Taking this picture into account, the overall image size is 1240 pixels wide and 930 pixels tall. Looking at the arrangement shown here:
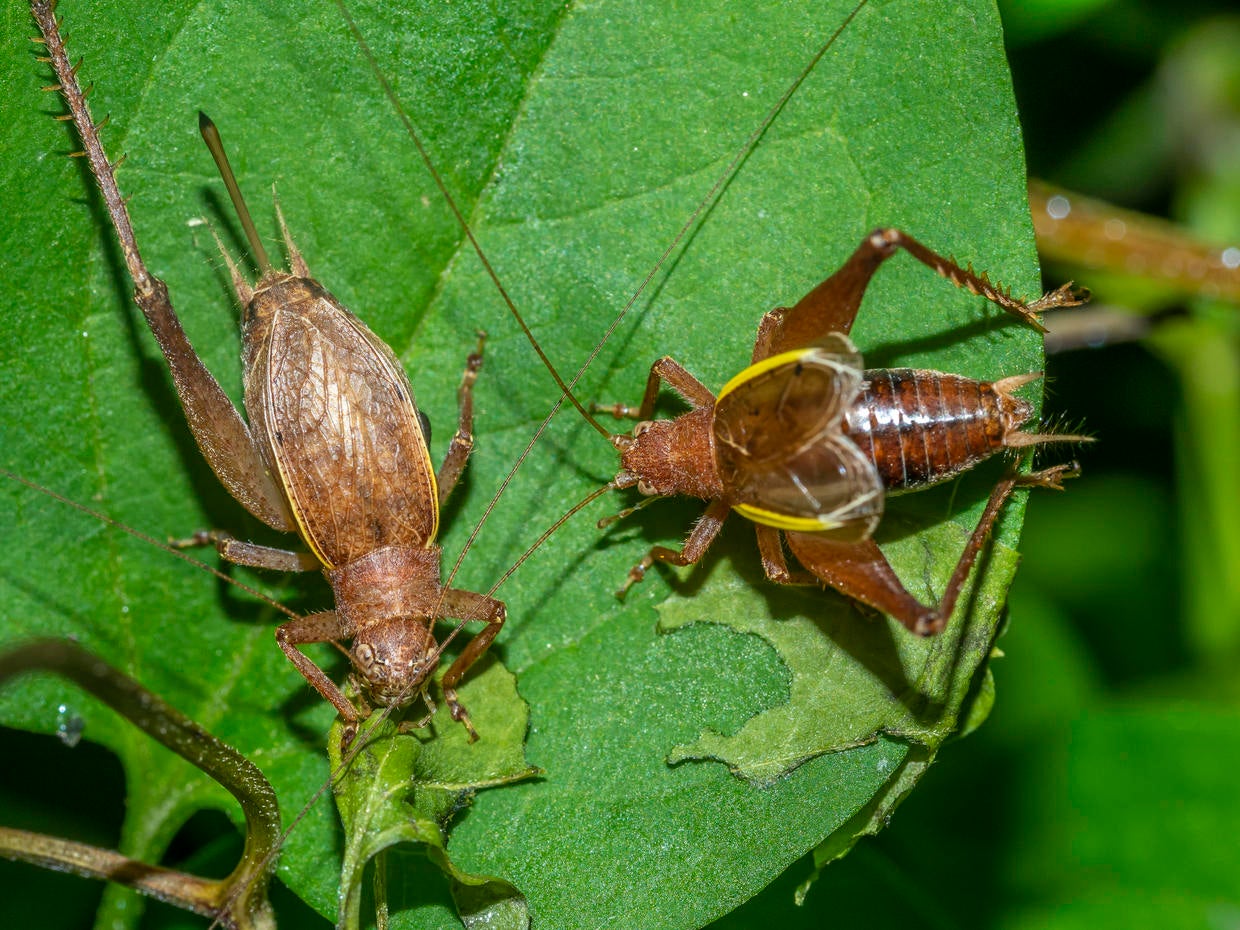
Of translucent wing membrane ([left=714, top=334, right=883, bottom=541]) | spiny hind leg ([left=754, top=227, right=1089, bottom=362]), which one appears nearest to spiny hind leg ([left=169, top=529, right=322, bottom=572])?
translucent wing membrane ([left=714, top=334, right=883, bottom=541])

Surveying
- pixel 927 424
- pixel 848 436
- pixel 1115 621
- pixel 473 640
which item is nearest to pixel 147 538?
pixel 473 640

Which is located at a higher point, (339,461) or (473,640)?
(339,461)

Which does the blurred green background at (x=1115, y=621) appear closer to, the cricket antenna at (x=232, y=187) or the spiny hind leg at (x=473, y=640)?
the spiny hind leg at (x=473, y=640)

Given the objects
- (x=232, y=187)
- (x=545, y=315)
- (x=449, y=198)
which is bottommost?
(x=545, y=315)

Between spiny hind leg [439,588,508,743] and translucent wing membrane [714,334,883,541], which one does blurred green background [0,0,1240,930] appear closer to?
spiny hind leg [439,588,508,743]

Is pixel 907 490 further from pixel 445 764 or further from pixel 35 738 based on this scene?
pixel 35 738

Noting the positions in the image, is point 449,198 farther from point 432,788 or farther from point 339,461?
point 432,788

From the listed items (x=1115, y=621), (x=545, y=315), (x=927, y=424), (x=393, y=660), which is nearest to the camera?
(x=927, y=424)

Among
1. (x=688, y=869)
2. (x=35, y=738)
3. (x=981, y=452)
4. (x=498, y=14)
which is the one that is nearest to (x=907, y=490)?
(x=981, y=452)
